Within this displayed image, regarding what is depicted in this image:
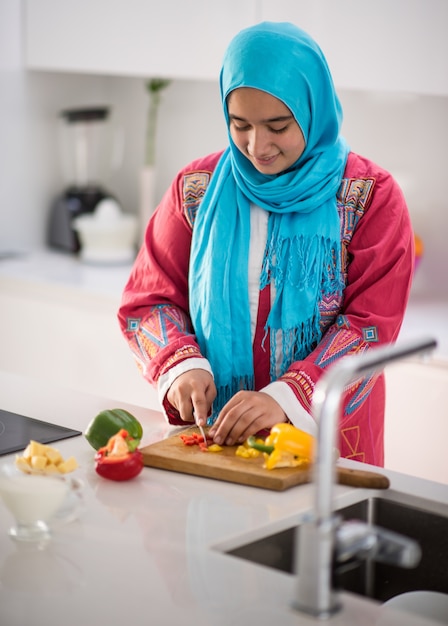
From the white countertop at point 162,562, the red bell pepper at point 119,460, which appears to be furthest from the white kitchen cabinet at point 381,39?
the red bell pepper at point 119,460

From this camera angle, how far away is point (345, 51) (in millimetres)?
2686

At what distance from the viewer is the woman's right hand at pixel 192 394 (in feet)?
5.74

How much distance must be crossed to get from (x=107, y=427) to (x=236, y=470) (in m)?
0.23

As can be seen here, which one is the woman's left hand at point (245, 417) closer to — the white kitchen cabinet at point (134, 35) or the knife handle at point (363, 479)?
the knife handle at point (363, 479)

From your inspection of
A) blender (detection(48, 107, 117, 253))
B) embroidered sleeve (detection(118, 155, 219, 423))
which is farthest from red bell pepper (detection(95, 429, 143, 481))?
blender (detection(48, 107, 117, 253))

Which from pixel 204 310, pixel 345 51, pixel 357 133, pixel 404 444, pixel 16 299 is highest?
pixel 345 51

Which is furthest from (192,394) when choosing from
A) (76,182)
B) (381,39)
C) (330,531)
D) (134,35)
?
(76,182)

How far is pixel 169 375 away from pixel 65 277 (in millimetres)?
1495

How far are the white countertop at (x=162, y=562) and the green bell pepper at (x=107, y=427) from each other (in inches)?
1.4

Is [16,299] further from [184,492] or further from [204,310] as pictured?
[184,492]

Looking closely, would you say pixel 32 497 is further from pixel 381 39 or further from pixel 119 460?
pixel 381 39

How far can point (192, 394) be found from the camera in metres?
1.76

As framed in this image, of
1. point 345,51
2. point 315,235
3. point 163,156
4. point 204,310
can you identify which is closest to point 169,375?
point 204,310

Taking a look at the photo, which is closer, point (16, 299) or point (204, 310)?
point (204, 310)
